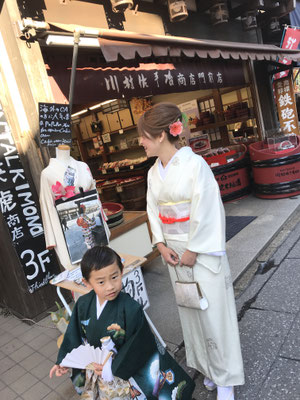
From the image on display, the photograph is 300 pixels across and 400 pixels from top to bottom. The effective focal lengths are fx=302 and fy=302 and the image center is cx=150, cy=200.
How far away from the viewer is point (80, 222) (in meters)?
3.43

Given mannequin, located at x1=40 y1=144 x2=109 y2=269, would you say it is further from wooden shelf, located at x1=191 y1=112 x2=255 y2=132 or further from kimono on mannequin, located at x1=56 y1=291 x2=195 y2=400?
wooden shelf, located at x1=191 y1=112 x2=255 y2=132

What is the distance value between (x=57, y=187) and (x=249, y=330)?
255 centimetres

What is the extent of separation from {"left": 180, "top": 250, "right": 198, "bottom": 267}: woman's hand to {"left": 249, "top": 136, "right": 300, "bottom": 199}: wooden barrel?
5.70 meters

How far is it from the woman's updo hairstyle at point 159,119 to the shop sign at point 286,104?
324 inches

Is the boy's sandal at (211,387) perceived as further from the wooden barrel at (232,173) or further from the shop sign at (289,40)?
the shop sign at (289,40)

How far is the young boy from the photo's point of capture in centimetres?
192

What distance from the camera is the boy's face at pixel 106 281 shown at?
1991 mm

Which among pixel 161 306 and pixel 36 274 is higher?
pixel 36 274

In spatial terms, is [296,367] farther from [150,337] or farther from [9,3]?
[9,3]

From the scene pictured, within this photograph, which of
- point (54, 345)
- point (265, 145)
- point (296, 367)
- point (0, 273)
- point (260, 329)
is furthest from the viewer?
point (265, 145)

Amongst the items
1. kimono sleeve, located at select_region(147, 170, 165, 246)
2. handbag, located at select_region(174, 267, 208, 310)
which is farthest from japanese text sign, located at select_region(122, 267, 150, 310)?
handbag, located at select_region(174, 267, 208, 310)

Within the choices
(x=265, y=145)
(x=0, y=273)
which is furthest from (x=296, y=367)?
(x=265, y=145)

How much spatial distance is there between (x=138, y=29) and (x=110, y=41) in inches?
94.9

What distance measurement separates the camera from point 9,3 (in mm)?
3693
